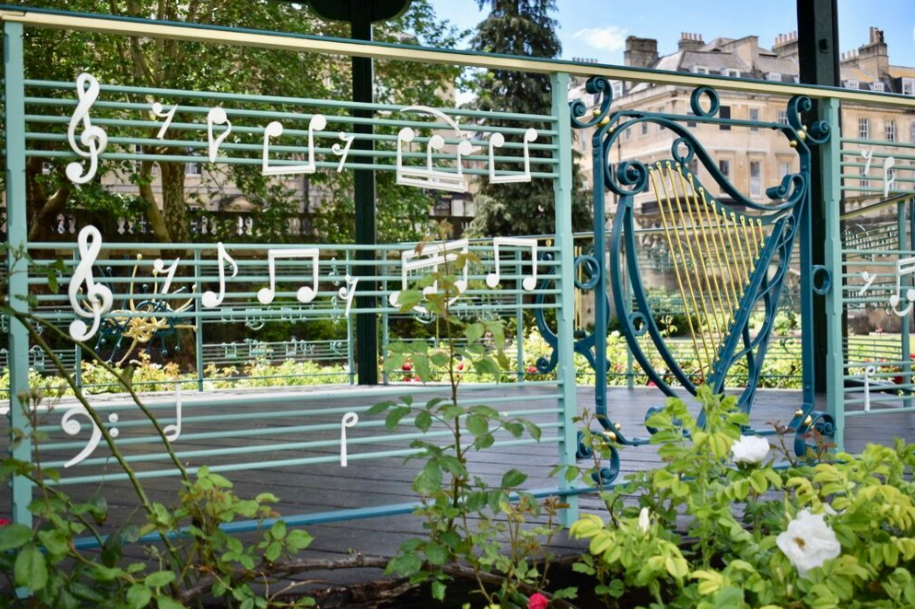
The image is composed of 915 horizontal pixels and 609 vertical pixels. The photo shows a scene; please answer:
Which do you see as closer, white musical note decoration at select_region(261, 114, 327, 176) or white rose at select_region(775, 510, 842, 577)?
white rose at select_region(775, 510, 842, 577)

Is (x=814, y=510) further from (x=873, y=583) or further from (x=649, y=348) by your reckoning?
(x=649, y=348)

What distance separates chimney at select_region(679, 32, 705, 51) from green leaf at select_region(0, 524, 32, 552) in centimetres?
3643

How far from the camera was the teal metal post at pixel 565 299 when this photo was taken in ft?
8.73

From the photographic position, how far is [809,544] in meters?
1.69

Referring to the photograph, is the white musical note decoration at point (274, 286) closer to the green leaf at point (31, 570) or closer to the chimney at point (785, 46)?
Result: the green leaf at point (31, 570)

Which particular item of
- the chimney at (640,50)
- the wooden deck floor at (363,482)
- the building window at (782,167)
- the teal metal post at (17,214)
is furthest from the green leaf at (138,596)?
the building window at (782,167)

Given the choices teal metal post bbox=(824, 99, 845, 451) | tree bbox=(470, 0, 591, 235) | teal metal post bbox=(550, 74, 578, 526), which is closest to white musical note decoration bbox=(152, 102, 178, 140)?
teal metal post bbox=(550, 74, 578, 526)

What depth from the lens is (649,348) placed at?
8.95 metres

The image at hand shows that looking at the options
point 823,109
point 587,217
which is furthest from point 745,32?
point 823,109

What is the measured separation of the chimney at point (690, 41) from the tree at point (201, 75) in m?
22.4

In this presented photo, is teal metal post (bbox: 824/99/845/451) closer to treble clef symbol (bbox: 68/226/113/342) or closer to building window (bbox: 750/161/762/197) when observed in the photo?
treble clef symbol (bbox: 68/226/113/342)

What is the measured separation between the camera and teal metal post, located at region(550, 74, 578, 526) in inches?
105

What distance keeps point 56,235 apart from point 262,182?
12.2 ft

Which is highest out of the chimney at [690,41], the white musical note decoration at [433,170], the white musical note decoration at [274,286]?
the chimney at [690,41]
